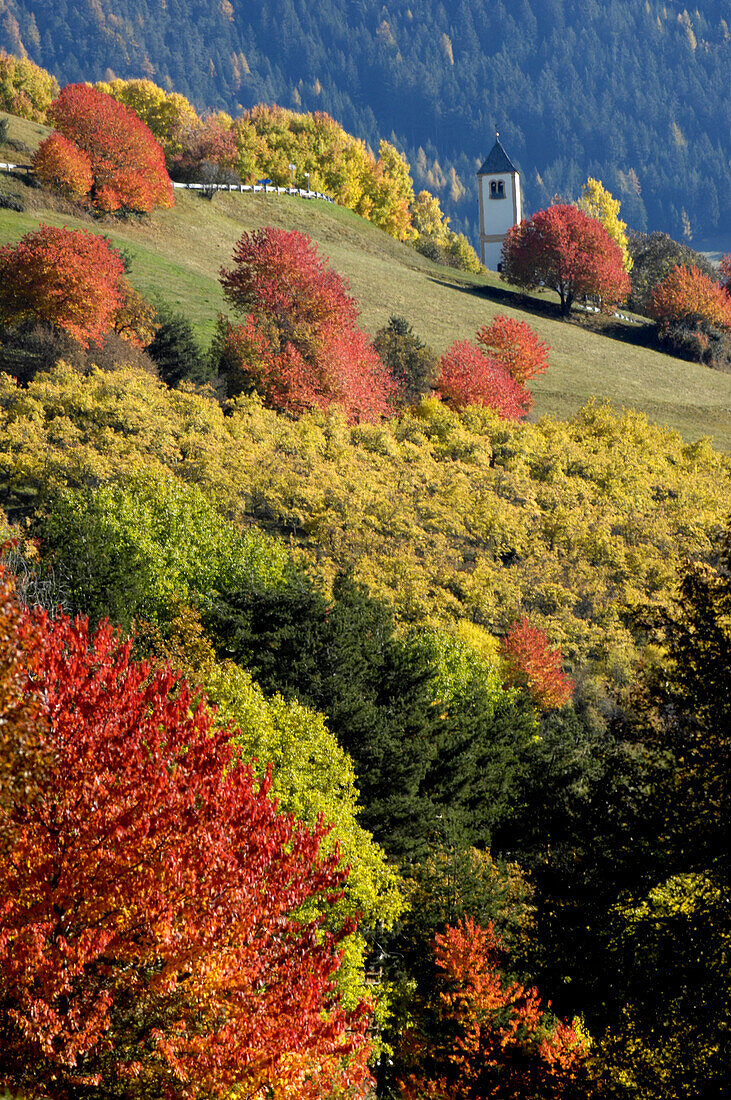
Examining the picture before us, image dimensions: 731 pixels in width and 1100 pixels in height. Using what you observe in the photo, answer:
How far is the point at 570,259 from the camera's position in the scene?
287 feet

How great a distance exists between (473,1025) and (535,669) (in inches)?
588

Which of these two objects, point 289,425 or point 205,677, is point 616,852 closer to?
point 205,677

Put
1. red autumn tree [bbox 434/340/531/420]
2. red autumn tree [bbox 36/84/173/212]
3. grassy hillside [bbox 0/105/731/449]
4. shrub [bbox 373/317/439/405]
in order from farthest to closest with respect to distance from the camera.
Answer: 1. red autumn tree [bbox 36/84/173/212]
2. grassy hillside [bbox 0/105/731/449]
3. red autumn tree [bbox 434/340/531/420]
4. shrub [bbox 373/317/439/405]

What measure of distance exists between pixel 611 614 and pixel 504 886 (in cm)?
1669

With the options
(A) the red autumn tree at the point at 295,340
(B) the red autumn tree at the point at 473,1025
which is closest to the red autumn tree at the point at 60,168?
(A) the red autumn tree at the point at 295,340

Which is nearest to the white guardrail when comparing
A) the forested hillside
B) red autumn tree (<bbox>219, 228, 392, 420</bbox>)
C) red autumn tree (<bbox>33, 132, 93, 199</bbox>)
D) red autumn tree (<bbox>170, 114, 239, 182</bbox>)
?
red autumn tree (<bbox>170, 114, 239, 182</bbox>)

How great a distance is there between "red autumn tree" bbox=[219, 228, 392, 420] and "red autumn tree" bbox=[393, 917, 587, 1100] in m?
29.0

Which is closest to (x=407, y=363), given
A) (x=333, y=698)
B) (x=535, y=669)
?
(x=535, y=669)

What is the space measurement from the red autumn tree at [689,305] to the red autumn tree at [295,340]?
45034mm

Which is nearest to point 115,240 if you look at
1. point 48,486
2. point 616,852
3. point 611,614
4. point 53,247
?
point 53,247

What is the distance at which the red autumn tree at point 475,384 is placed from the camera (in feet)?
175

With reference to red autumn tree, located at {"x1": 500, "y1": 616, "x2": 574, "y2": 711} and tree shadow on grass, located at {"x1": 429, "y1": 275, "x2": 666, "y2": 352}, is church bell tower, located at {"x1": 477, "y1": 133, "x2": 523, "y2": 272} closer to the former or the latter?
tree shadow on grass, located at {"x1": 429, "y1": 275, "x2": 666, "y2": 352}

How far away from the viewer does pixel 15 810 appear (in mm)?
12570

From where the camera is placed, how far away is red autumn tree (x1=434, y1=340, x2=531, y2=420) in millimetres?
53438
